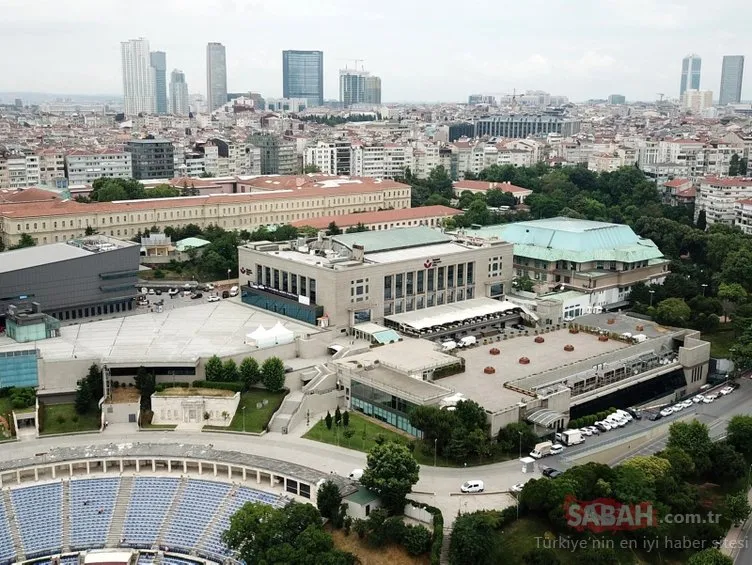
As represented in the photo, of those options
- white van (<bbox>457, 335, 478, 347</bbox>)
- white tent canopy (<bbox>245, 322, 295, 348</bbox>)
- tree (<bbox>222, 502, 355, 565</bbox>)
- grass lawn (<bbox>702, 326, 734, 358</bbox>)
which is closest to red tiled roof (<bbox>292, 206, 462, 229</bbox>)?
white van (<bbox>457, 335, 478, 347</bbox>)

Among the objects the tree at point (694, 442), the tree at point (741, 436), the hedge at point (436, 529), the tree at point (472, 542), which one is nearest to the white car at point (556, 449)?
the tree at point (694, 442)

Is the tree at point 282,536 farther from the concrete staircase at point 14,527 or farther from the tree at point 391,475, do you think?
the concrete staircase at point 14,527

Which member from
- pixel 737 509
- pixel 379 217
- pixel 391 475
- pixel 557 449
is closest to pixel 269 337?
pixel 391 475

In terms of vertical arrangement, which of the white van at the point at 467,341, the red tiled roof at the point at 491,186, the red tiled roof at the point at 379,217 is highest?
the red tiled roof at the point at 491,186

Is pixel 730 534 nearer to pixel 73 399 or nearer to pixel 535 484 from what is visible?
pixel 535 484

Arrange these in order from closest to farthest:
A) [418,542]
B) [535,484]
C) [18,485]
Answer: [418,542]
[535,484]
[18,485]

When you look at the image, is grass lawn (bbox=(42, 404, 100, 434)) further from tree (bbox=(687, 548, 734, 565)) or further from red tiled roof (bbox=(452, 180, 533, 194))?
red tiled roof (bbox=(452, 180, 533, 194))

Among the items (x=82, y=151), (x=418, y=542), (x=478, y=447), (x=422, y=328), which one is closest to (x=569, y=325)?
(x=422, y=328)
